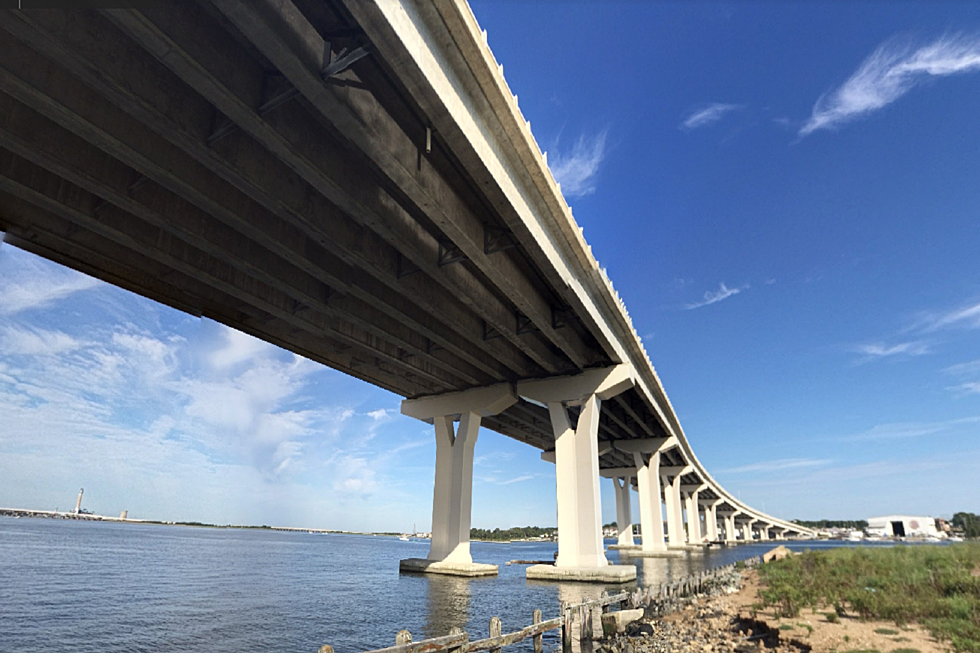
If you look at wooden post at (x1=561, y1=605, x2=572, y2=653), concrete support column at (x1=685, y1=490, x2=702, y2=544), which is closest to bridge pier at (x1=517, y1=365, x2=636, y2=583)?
wooden post at (x1=561, y1=605, x2=572, y2=653)

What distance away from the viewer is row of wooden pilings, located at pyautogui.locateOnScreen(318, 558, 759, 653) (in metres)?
10.3

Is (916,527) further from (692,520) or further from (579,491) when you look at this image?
(579,491)

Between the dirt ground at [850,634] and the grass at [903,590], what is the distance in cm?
42

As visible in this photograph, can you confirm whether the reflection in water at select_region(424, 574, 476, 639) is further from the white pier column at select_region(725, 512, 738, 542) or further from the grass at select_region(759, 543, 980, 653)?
the white pier column at select_region(725, 512, 738, 542)

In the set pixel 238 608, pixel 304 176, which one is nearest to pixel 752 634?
pixel 304 176

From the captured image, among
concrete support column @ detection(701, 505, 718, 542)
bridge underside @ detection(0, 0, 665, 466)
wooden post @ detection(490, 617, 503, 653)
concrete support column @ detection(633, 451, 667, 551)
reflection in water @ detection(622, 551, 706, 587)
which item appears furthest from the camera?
concrete support column @ detection(701, 505, 718, 542)

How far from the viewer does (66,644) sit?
639 inches

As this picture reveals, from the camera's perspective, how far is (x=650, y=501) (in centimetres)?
7119

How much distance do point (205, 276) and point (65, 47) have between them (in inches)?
431

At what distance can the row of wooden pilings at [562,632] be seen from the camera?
1026 cm

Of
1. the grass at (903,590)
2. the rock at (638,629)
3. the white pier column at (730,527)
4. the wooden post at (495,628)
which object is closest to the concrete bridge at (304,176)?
the wooden post at (495,628)

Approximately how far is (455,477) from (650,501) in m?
42.8

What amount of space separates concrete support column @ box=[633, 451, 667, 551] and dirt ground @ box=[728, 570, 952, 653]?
51.2 meters

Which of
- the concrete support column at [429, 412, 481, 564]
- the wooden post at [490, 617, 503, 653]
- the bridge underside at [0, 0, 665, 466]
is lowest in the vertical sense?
the wooden post at [490, 617, 503, 653]
